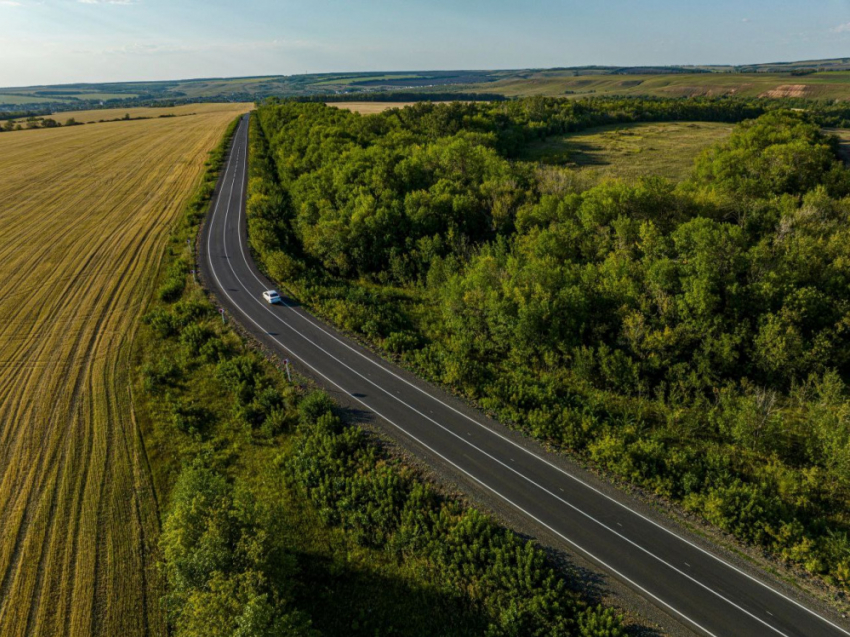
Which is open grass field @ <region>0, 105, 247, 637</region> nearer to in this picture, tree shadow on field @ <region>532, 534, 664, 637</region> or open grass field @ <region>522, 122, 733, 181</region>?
tree shadow on field @ <region>532, 534, 664, 637</region>

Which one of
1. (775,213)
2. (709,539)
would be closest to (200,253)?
(709,539)

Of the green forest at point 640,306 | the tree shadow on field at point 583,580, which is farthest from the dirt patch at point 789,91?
the tree shadow on field at point 583,580

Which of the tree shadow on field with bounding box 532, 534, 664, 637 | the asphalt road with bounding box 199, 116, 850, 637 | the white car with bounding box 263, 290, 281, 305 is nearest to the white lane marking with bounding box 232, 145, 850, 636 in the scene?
the asphalt road with bounding box 199, 116, 850, 637

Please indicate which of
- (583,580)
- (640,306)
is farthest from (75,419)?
(640,306)

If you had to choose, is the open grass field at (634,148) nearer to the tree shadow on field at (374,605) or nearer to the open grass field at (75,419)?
the tree shadow on field at (374,605)

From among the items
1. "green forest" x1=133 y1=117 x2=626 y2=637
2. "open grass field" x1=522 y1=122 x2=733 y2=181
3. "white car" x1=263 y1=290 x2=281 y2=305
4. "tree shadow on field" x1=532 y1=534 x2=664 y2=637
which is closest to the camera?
"green forest" x1=133 y1=117 x2=626 y2=637

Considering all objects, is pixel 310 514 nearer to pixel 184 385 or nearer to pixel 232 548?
pixel 232 548
